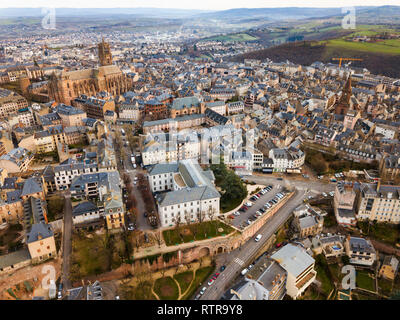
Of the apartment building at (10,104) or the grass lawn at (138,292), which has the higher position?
the apartment building at (10,104)

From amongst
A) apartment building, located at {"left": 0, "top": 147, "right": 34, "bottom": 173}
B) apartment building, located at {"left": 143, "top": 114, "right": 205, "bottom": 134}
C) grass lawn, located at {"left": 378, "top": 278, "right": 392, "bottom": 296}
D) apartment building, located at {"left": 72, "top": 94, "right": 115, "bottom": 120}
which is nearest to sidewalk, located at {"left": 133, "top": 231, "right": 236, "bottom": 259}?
grass lawn, located at {"left": 378, "top": 278, "right": 392, "bottom": 296}

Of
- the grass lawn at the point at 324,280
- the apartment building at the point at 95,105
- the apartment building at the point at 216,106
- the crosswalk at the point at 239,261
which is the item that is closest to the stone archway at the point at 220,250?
the crosswalk at the point at 239,261

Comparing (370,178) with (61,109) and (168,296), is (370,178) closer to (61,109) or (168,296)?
(168,296)

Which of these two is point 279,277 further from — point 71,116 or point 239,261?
point 71,116

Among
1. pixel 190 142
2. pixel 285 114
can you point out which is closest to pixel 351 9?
pixel 285 114

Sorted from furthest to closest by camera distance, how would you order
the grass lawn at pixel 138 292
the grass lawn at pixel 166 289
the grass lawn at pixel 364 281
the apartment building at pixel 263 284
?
the grass lawn at pixel 364 281 < the grass lawn at pixel 166 289 < the grass lawn at pixel 138 292 < the apartment building at pixel 263 284

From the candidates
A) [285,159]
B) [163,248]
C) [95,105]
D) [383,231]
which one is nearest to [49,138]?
[95,105]

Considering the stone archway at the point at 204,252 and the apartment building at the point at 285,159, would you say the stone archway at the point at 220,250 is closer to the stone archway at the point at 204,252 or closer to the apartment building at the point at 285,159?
the stone archway at the point at 204,252

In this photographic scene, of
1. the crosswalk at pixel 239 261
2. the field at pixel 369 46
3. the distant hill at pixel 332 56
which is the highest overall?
the field at pixel 369 46
